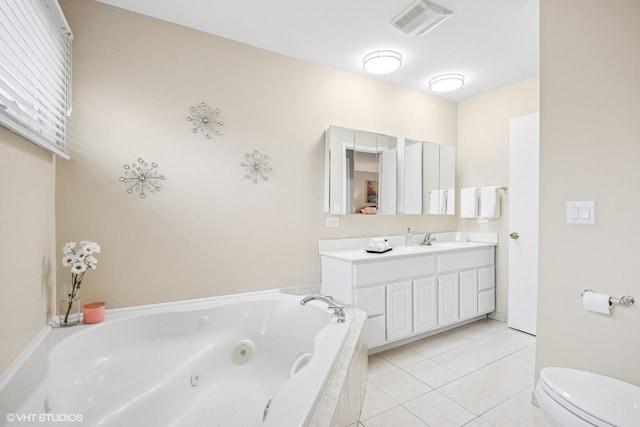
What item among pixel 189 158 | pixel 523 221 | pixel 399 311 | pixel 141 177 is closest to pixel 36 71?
pixel 141 177

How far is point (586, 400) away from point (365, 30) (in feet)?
8.07

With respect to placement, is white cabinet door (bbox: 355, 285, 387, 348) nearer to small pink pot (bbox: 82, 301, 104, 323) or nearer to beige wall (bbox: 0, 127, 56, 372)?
small pink pot (bbox: 82, 301, 104, 323)

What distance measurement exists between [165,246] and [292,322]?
3.46 feet

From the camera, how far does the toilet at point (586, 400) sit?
3.58ft

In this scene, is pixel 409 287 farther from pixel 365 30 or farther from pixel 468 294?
pixel 365 30

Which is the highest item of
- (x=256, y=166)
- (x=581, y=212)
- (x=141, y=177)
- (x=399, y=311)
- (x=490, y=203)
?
(x=256, y=166)

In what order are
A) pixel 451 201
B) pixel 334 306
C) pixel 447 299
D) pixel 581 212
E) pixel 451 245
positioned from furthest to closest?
1. pixel 451 201
2. pixel 451 245
3. pixel 447 299
4. pixel 334 306
5. pixel 581 212

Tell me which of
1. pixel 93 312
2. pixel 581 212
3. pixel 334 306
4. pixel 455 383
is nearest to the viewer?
pixel 581 212

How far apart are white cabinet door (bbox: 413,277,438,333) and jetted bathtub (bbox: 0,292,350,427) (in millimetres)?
999

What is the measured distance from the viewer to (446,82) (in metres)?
2.91

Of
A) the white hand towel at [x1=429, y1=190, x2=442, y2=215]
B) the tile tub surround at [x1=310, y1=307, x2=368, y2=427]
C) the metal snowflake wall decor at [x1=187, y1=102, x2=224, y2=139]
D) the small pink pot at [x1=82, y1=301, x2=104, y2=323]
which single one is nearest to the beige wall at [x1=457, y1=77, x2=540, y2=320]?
the white hand towel at [x1=429, y1=190, x2=442, y2=215]

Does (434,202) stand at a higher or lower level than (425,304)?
higher

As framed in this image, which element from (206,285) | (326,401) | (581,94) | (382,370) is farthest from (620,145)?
(206,285)

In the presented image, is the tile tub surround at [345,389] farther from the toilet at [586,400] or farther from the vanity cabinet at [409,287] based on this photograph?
the toilet at [586,400]
